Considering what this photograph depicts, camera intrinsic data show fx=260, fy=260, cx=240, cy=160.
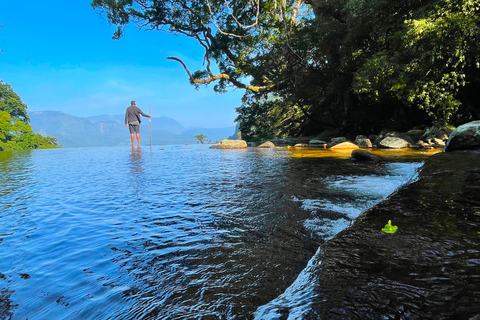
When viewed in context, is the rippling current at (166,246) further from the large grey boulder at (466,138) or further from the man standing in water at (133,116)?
the man standing in water at (133,116)

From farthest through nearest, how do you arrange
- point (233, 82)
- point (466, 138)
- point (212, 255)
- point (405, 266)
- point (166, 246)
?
point (233, 82) < point (466, 138) < point (166, 246) < point (212, 255) < point (405, 266)

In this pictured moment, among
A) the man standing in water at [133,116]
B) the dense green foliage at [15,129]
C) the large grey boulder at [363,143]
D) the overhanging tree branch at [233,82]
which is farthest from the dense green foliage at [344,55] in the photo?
the dense green foliage at [15,129]

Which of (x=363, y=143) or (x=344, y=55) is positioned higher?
(x=344, y=55)

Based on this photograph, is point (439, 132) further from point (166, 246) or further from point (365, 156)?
point (166, 246)

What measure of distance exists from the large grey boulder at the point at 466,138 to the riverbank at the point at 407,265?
227 inches

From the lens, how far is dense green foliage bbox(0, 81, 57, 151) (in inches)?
1356

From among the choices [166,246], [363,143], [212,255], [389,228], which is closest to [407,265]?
[389,228]

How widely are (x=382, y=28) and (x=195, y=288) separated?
595 inches

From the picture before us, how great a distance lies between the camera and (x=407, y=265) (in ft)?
5.24

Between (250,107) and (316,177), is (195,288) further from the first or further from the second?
(250,107)

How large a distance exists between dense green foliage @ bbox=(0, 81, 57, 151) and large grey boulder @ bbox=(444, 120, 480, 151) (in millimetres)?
43636

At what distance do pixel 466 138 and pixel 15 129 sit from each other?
154ft

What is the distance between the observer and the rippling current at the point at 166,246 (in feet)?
5.66

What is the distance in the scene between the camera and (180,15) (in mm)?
19000
